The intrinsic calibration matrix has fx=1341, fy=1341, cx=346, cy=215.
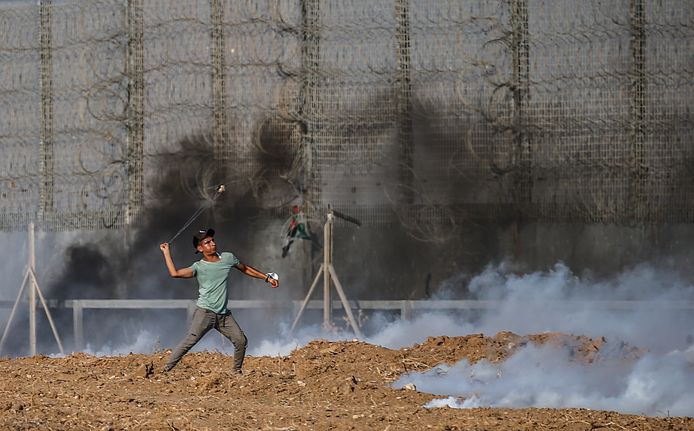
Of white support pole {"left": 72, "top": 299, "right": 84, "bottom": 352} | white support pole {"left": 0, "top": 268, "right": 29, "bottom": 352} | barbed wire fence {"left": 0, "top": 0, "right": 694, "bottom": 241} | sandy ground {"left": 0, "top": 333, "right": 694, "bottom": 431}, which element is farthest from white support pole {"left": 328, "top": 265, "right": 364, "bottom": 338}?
white support pole {"left": 0, "top": 268, "right": 29, "bottom": 352}

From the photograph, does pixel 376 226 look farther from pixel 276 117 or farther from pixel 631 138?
pixel 631 138

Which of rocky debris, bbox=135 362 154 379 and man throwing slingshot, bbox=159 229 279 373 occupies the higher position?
man throwing slingshot, bbox=159 229 279 373

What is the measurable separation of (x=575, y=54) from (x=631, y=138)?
1665 millimetres

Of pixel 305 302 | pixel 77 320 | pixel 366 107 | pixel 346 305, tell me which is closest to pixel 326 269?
pixel 305 302

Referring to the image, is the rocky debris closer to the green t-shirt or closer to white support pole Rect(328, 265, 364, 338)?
the green t-shirt

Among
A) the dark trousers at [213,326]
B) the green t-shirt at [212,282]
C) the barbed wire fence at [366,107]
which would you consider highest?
the barbed wire fence at [366,107]

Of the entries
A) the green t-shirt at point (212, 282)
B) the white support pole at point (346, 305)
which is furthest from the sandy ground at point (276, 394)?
the white support pole at point (346, 305)

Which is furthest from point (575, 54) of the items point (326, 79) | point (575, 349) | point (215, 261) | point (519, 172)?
point (215, 261)

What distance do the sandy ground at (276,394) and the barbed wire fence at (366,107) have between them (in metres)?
4.73

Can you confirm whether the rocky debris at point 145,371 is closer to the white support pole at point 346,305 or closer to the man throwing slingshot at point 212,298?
the man throwing slingshot at point 212,298

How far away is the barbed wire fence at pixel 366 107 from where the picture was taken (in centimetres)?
2209

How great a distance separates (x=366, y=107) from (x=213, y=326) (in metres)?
7.18

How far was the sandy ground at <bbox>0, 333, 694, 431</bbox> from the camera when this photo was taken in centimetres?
1247

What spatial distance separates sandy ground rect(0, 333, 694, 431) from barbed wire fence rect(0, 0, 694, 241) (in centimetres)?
473
